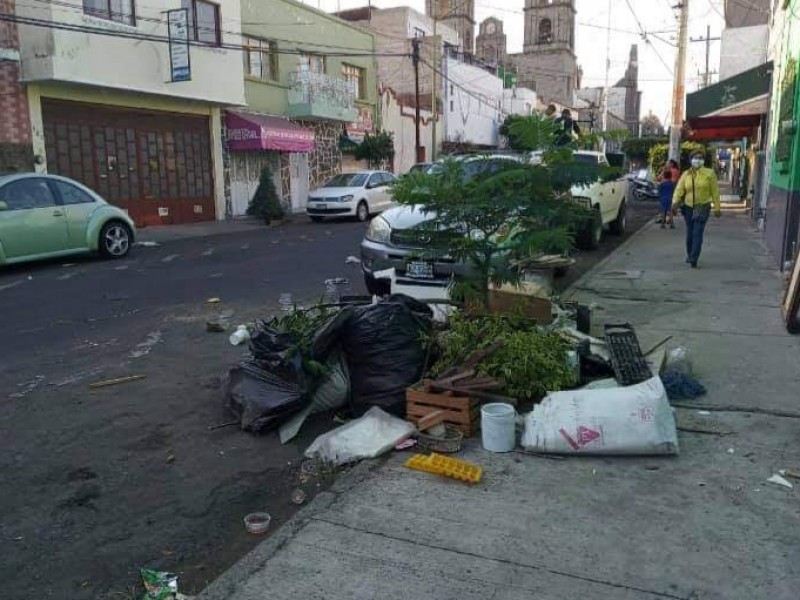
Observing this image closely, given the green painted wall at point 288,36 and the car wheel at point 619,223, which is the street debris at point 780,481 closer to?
the car wheel at point 619,223

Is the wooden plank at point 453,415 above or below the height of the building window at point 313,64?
below

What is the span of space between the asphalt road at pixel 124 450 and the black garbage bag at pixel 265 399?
0.37ft

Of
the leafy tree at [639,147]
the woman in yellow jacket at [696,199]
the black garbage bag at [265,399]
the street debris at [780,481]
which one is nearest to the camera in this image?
the street debris at [780,481]

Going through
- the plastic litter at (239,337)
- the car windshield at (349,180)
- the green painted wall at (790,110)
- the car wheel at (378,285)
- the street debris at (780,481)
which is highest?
the green painted wall at (790,110)

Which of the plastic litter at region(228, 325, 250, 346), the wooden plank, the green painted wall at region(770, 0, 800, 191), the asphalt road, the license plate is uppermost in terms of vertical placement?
the green painted wall at region(770, 0, 800, 191)

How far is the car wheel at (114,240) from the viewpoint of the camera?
12406mm

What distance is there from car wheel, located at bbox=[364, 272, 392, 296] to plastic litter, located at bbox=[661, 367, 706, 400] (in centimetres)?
327

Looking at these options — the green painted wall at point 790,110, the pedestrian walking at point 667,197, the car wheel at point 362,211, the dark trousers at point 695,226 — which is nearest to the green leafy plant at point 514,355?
the dark trousers at point 695,226

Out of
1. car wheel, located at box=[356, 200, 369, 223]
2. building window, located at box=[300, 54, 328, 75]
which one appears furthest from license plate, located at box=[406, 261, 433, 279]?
building window, located at box=[300, 54, 328, 75]

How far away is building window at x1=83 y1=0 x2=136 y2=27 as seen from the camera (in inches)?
692

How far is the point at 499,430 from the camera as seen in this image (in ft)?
13.4

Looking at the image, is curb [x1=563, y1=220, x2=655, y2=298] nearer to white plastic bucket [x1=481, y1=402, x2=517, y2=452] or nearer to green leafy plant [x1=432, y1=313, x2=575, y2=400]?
green leafy plant [x1=432, y1=313, x2=575, y2=400]

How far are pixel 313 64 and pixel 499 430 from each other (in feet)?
84.3

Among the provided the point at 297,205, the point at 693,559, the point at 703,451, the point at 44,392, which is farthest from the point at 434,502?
the point at 297,205
